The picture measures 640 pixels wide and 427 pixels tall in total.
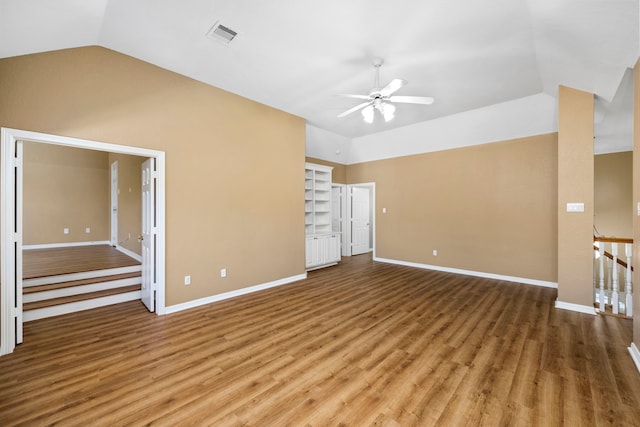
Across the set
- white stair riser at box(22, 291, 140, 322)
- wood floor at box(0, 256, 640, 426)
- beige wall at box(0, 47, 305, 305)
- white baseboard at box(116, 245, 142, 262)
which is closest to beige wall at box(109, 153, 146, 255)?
white baseboard at box(116, 245, 142, 262)

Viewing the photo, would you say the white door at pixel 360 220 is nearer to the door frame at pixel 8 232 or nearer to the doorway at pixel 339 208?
the doorway at pixel 339 208

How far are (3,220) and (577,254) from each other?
649 cm

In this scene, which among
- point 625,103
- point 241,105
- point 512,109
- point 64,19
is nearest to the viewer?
point 64,19

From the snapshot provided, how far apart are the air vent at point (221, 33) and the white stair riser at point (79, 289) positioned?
368 centimetres

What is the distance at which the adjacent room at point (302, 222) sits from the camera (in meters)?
1.95

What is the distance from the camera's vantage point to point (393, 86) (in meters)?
2.78

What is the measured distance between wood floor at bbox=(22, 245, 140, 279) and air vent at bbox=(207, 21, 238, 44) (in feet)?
12.3

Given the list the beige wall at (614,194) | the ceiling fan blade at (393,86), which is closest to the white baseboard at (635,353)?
the ceiling fan blade at (393,86)

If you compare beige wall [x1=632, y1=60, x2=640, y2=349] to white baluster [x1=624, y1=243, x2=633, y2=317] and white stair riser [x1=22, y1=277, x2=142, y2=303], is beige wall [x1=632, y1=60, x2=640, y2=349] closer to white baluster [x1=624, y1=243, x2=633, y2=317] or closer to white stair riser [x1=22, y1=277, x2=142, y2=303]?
white baluster [x1=624, y1=243, x2=633, y2=317]

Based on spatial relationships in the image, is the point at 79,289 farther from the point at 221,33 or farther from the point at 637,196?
the point at 637,196

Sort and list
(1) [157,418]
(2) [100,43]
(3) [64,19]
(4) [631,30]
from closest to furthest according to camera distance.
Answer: (1) [157,418]
(4) [631,30]
(3) [64,19]
(2) [100,43]

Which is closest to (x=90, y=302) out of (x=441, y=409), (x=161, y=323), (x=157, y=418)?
(x=161, y=323)

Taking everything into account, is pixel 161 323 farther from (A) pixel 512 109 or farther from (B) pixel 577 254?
(A) pixel 512 109

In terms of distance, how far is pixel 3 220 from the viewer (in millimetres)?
2383
